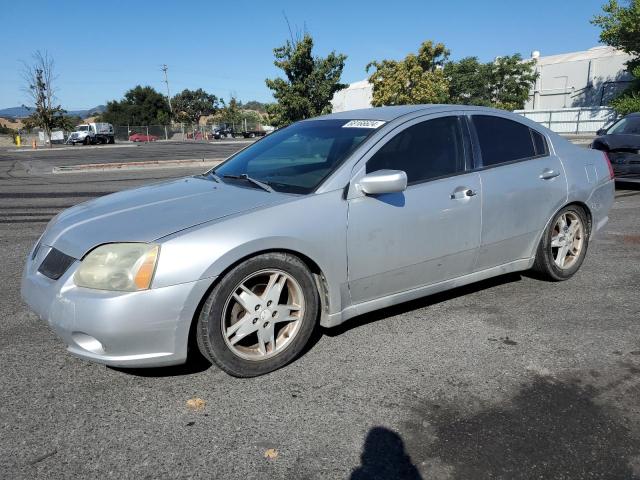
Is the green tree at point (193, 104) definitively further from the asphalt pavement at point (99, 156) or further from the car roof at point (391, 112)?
the car roof at point (391, 112)

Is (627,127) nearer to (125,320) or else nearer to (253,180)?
(253,180)

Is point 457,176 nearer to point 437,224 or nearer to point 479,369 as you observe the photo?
point 437,224

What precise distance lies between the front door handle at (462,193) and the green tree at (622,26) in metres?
34.9

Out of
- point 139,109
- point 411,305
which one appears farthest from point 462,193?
point 139,109

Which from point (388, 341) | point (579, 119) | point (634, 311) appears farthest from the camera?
point (579, 119)

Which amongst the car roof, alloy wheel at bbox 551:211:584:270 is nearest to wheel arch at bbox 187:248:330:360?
the car roof

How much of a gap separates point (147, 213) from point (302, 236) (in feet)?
3.04

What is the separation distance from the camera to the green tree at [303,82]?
2550 cm

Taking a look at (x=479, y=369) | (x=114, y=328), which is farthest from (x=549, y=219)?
(x=114, y=328)

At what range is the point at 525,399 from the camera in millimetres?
2883

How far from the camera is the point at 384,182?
329 centimetres

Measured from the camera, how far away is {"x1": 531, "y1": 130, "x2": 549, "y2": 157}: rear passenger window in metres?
4.49

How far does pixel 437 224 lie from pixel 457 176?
436 millimetres

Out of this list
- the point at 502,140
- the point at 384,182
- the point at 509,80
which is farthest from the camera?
the point at 509,80
